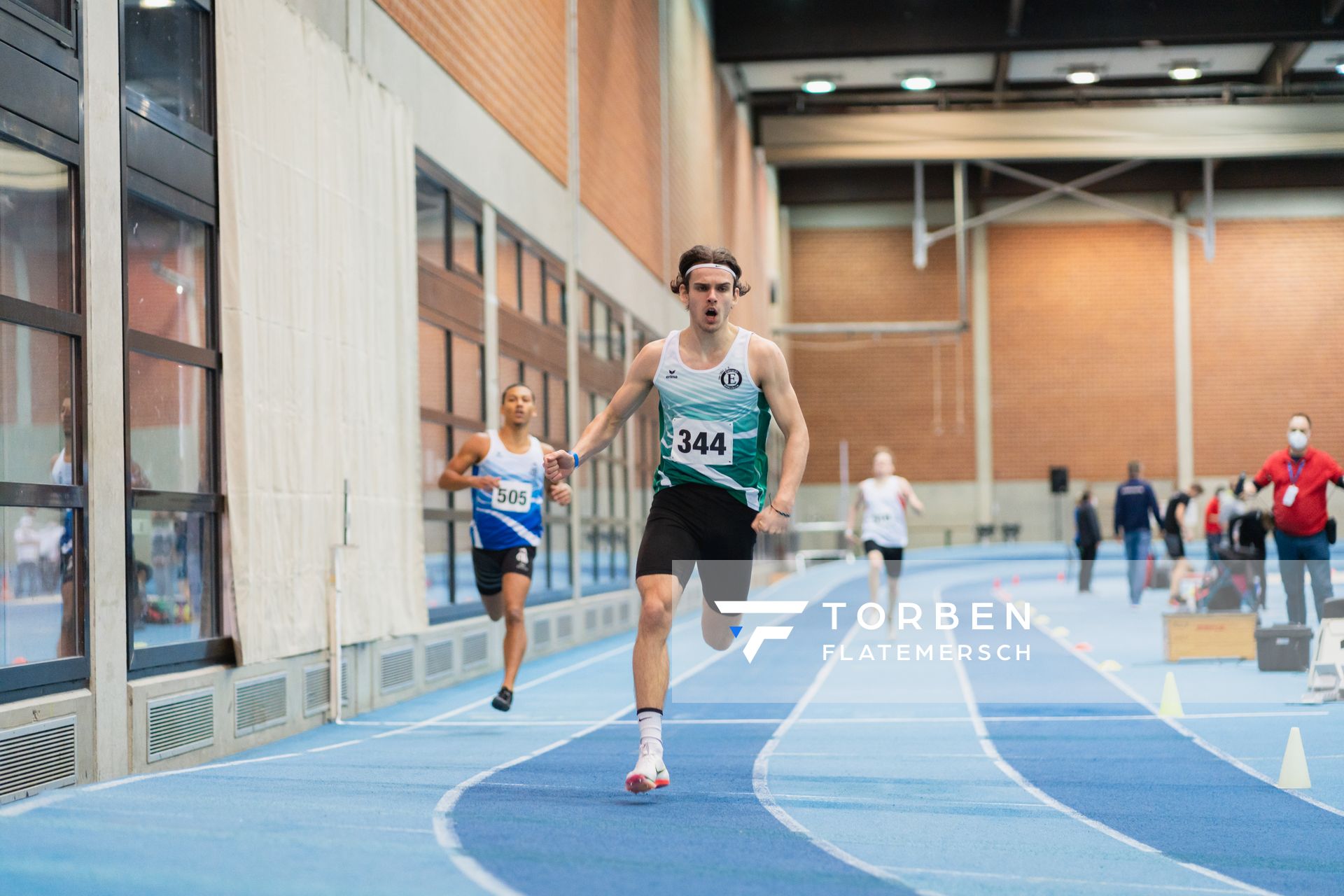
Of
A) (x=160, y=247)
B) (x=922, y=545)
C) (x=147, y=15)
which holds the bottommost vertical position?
(x=922, y=545)

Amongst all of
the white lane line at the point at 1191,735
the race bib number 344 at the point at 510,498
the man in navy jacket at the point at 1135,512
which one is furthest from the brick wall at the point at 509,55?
the man in navy jacket at the point at 1135,512

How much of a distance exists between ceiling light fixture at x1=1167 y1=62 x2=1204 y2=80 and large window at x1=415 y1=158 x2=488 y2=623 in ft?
72.8

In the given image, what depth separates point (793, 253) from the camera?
42219 mm

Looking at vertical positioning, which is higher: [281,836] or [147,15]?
[147,15]

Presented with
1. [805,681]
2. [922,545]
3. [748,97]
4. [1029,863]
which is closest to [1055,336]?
[922,545]

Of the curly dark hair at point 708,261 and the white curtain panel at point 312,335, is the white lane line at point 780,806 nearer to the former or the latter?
the curly dark hair at point 708,261

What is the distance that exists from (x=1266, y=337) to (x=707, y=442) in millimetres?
38618

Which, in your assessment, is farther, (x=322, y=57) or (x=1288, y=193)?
(x=1288, y=193)

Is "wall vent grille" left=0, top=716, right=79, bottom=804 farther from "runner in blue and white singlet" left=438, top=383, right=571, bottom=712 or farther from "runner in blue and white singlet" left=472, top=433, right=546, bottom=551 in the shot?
"runner in blue and white singlet" left=472, top=433, right=546, bottom=551

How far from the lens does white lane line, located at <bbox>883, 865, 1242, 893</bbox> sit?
14.2ft

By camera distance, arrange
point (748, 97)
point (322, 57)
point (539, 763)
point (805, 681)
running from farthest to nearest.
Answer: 1. point (748, 97)
2. point (805, 681)
3. point (322, 57)
4. point (539, 763)

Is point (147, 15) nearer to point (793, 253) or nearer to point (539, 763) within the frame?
point (539, 763)

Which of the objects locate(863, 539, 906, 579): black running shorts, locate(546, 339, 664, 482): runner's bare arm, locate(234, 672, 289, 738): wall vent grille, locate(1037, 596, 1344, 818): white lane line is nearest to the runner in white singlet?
locate(863, 539, 906, 579): black running shorts

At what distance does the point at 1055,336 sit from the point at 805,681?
3215 cm
